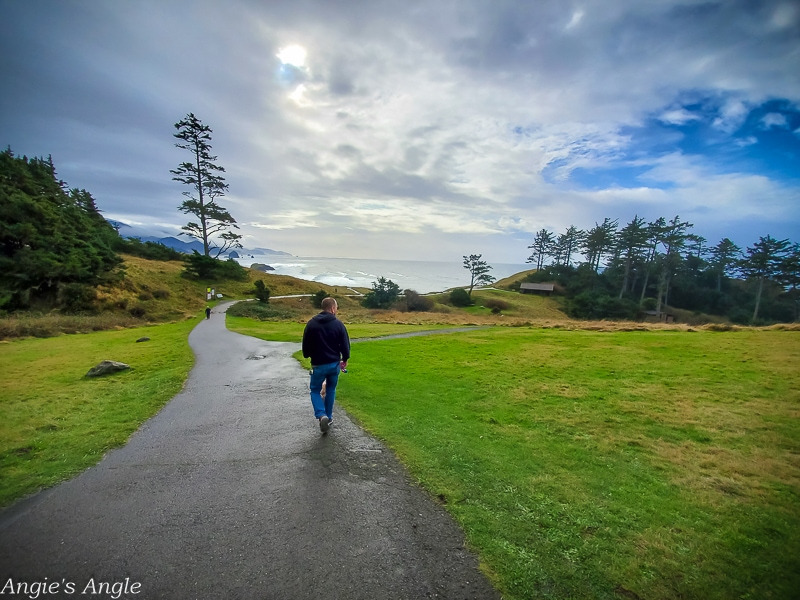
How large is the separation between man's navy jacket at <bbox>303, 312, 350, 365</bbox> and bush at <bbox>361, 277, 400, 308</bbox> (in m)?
40.6

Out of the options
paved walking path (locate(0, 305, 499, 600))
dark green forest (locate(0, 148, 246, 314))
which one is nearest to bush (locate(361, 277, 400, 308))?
dark green forest (locate(0, 148, 246, 314))

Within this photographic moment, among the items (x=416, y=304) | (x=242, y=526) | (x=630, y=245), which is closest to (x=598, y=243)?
(x=630, y=245)

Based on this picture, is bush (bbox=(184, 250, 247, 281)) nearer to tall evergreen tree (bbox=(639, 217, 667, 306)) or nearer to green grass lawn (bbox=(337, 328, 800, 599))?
green grass lawn (bbox=(337, 328, 800, 599))

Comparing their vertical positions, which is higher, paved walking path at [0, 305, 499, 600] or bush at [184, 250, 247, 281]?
bush at [184, 250, 247, 281]

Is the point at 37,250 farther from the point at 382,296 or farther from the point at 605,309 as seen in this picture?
the point at 605,309

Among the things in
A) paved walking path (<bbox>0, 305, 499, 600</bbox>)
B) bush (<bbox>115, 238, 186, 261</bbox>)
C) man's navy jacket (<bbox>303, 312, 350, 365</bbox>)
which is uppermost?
bush (<bbox>115, 238, 186, 261</bbox>)

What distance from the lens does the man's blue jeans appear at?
20.1ft

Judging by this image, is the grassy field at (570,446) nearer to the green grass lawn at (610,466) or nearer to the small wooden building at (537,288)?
the green grass lawn at (610,466)

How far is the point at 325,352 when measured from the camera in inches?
240

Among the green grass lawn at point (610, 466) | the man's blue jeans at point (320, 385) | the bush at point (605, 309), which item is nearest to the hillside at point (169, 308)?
the bush at point (605, 309)

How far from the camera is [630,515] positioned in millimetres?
4078

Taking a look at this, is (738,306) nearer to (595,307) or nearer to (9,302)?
(595,307)

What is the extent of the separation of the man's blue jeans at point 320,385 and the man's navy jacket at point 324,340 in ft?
0.39

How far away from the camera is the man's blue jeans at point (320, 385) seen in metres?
6.13
